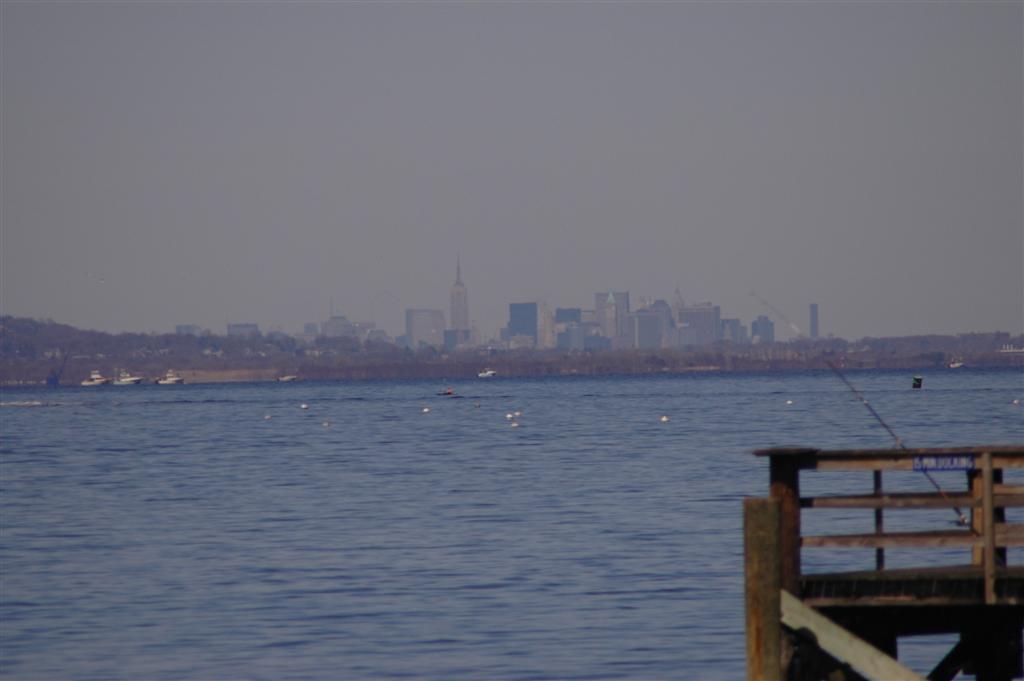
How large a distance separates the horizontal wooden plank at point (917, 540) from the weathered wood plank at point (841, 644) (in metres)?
0.64

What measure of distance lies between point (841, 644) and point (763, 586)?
0.81 m

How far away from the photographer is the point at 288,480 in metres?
52.8

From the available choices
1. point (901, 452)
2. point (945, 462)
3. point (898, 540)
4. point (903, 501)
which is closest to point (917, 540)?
point (898, 540)

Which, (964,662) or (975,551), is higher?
(975,551)

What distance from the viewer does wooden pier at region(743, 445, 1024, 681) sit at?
13.8 m

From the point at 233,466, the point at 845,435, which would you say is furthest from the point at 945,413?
the point at 233,466

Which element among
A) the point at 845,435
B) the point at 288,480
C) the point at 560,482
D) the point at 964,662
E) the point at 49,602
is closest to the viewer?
the point at 964,662

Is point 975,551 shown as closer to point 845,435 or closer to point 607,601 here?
point 607,601

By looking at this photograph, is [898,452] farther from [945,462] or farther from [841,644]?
[841,644]

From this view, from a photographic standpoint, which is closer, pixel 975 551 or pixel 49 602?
pixel 975 551

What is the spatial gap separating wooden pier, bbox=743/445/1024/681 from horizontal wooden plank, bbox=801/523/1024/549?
0.01 m

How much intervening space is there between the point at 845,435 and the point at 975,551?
188 ft

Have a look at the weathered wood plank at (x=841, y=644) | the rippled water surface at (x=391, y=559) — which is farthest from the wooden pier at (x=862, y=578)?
the rippled water surface at (x=391, y=559)

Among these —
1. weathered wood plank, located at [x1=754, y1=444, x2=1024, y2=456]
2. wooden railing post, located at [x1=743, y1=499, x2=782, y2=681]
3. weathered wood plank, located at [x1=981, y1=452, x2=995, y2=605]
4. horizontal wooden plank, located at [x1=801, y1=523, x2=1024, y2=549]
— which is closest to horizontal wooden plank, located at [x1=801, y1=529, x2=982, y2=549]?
horizontal wooden plank, located at [x1=801, y1=523, x2=1024, y2=549]
